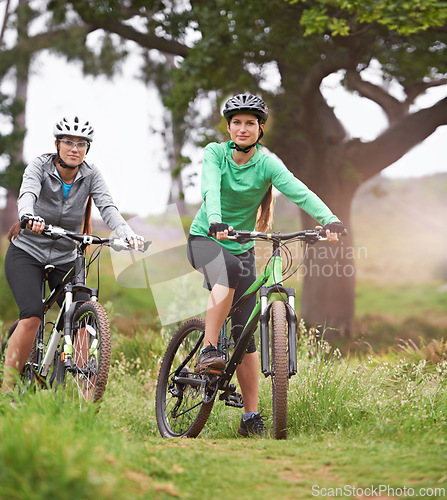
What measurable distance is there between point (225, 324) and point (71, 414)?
1461mm

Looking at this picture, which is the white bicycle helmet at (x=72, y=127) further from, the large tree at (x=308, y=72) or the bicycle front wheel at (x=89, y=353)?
the large tree at (x=308, y=72)

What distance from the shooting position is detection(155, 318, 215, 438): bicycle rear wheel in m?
4.60

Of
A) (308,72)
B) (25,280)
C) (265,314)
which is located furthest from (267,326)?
(308,72)

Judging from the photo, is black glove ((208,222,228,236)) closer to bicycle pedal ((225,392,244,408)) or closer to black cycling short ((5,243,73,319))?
bicycle pedal ((225,392,244,408))

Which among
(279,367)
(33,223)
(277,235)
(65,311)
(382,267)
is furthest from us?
(382,267)

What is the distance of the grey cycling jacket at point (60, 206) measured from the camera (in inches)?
184

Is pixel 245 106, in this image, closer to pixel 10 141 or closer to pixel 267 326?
pixel 267 326

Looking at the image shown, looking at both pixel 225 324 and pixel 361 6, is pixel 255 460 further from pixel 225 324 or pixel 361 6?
pixel 361 6

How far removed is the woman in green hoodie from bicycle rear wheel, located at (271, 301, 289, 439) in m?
0.48

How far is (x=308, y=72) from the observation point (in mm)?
11703

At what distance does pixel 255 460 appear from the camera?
10.7ft

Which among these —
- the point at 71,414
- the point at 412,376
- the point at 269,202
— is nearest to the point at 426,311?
the point at 412,376

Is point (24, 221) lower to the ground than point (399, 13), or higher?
lower

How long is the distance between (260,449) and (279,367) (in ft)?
1.61
